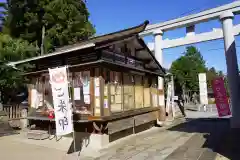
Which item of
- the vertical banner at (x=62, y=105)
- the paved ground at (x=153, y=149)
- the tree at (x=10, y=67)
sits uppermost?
the tree at (x=10, y=67)

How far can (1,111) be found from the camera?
1523 cm

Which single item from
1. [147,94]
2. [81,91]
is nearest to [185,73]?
Answer: [147,94]

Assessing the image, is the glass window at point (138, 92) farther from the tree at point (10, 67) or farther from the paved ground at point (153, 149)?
the tree at point (10, 67)

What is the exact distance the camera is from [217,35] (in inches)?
621

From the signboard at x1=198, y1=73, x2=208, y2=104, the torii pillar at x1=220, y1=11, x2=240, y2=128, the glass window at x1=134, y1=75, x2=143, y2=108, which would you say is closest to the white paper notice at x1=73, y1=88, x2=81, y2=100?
the glass window at x1=134, y1=75, x2=143, y2=108

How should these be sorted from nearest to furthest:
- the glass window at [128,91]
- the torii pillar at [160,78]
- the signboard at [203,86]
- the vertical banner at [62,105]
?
the vertical banner at [62,105] < the glass window at [128,91] < the torii pillar at [160,78] < the signboard at [203,86]

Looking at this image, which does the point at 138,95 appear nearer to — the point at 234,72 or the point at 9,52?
the point at 234,72

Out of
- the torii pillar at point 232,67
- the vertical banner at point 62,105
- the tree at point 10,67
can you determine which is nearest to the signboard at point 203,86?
the torii pillar at point 232,67

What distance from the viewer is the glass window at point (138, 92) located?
1243cm

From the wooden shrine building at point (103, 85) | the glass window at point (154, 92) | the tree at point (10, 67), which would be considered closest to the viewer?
the wooden shrine building at point (103, 85)

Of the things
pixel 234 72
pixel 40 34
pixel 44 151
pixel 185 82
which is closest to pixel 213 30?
pixel 234 72

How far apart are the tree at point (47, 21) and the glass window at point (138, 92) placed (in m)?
11.7

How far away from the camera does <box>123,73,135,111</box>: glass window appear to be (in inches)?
444

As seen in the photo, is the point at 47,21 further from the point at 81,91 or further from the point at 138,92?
the point at 81,91
